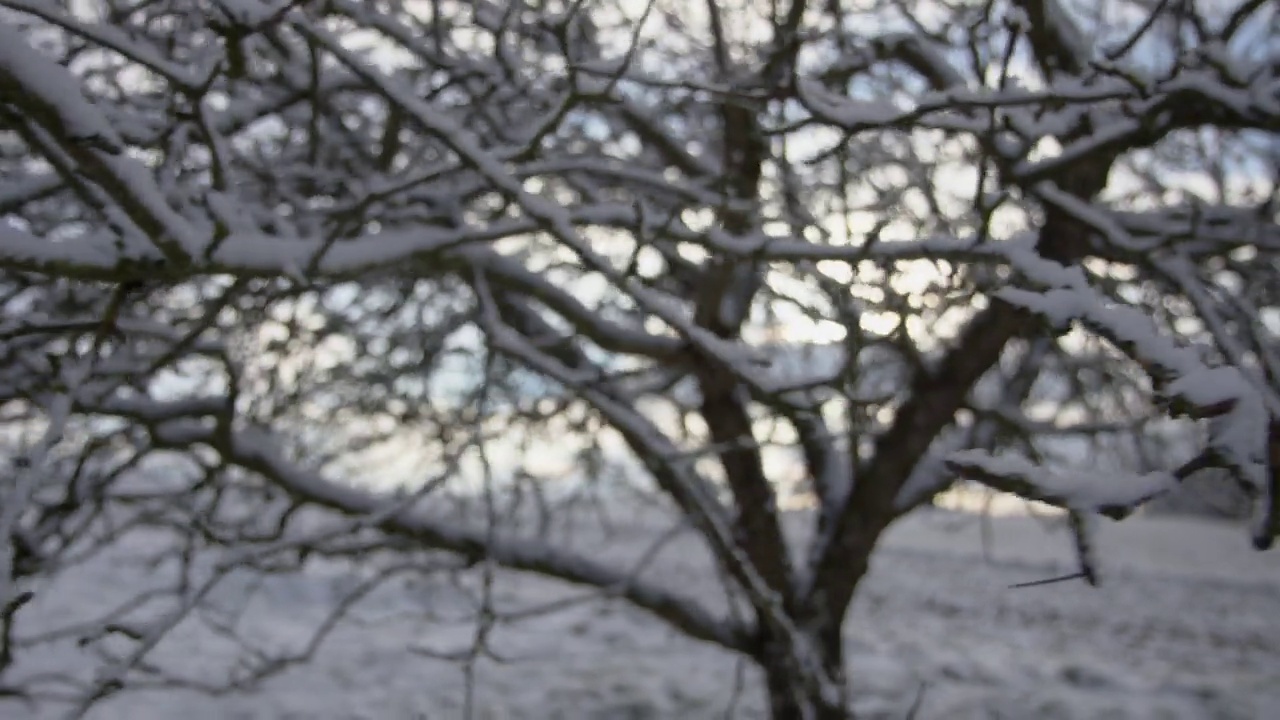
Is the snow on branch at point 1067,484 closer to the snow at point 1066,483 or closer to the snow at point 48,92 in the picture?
the snow at point 1066,483

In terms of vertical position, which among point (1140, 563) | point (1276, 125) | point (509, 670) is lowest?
point (509, 670)

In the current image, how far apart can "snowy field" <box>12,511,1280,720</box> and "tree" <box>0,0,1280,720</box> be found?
847mm

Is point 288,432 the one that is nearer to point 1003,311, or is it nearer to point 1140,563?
point 1003,311

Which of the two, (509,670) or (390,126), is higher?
(390,126)

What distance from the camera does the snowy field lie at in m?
5.97

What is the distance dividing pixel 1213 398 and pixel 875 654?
7108mm

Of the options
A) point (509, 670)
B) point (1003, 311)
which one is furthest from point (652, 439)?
point (509, 670)

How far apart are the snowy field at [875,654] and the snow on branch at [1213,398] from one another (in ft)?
7.42

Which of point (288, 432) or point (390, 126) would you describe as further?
point (288, 432)

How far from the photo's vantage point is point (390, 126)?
3.65m

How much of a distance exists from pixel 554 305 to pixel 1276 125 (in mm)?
2037

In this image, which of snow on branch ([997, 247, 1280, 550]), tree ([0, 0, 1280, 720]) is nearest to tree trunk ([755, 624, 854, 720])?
tree ([0, 0, 1280, 720])

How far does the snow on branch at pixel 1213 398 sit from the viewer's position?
0.86m

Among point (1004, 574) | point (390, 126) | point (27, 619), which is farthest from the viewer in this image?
point (1004, 574)
